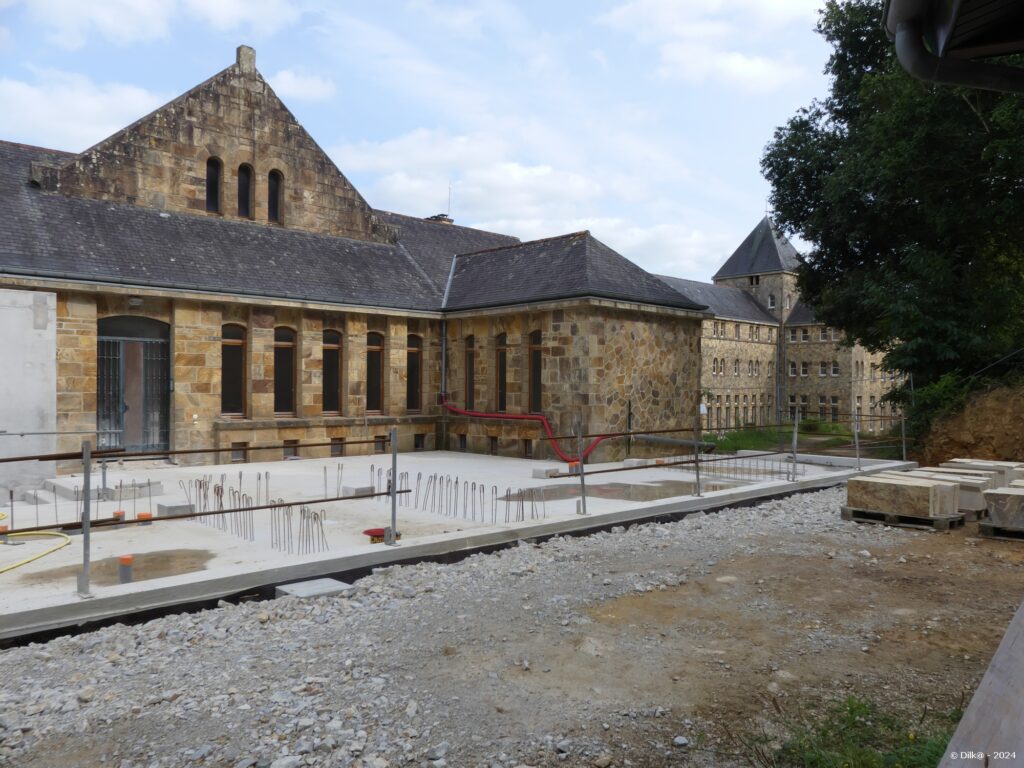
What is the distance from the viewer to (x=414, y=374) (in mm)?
20438

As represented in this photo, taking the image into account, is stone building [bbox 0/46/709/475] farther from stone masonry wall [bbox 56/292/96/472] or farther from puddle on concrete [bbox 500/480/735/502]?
puddle on concrete [bbox 500/480/735/502]

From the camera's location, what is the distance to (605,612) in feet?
21.1

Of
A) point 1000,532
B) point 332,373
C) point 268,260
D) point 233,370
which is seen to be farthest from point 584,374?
point 1000,532

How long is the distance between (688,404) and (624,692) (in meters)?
15.5

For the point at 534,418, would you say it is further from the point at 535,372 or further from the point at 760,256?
the point at 760,256

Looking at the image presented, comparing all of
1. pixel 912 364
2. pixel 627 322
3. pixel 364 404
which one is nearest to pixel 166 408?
pixel 364 404

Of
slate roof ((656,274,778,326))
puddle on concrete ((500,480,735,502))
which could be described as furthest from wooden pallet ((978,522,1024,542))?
slate roof ((656,274,778,326))

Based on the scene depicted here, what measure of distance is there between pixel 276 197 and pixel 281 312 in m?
3.98

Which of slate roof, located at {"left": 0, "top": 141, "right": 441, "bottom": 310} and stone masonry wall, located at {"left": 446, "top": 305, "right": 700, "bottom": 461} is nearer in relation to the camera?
slate roof, located at {"left": 0, "top": 141, "right": 441, "bottom": 310}

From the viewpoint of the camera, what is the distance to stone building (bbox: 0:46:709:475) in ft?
50.8

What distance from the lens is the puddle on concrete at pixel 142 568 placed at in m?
6.86

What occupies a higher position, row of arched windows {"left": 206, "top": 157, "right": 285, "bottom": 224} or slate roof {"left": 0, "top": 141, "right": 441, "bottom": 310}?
row of arched windows {"left": 206, "top": 157, "right": 285, "bottom": 224}

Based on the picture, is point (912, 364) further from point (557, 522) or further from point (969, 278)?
point (557, 522)

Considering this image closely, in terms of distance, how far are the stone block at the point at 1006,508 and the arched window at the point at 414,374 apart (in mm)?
13592
